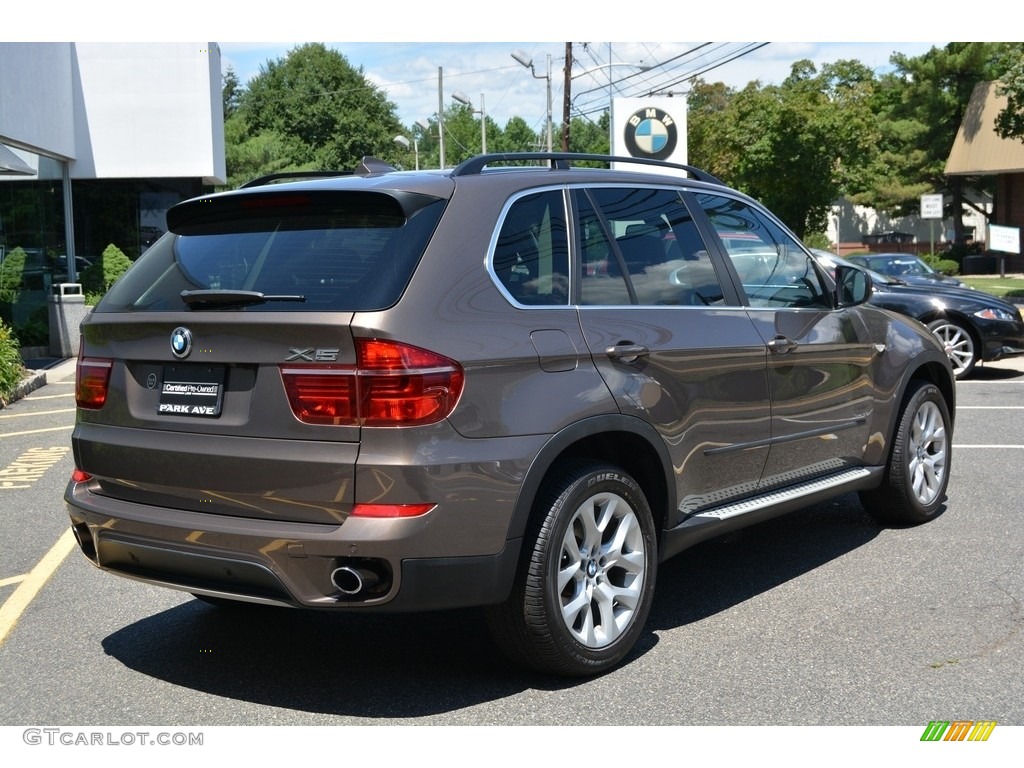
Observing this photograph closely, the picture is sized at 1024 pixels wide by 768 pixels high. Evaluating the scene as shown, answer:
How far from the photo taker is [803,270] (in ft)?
19.7

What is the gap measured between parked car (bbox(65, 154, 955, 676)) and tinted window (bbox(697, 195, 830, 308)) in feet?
0.77

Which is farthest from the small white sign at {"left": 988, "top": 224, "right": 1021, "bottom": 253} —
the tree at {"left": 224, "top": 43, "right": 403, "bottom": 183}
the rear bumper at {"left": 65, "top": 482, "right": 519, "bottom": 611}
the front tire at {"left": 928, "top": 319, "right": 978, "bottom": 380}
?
the tree at {"left": 224, "top": 43, "right": 403, "bottom": 183}

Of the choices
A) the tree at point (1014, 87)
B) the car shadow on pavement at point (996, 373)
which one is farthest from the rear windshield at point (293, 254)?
the tree at point (1014, 87)

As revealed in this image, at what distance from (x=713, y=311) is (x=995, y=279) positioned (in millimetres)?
41044

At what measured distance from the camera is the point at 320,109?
75.6 m

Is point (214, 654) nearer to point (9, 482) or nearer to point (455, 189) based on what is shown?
point (455, 189)

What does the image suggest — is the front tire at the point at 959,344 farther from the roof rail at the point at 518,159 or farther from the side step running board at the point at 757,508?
the roof rail at the point at 518,159

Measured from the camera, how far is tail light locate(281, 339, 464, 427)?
3.82m

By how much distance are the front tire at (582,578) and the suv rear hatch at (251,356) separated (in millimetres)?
743

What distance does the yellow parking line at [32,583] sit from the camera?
17.3 feet

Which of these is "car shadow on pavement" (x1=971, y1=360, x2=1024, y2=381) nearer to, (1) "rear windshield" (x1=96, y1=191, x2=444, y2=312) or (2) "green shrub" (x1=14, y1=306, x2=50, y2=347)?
(1) "rear windshield" (x1=96, y1=191, x2=444, y2=312)

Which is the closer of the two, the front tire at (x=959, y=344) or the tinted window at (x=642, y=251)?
the tinted window at (x=642, y=251)

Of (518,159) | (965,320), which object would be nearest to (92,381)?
(518,159)

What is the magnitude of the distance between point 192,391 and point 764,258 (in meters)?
2.87
